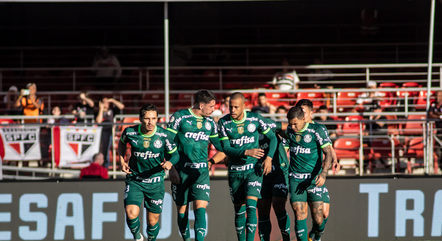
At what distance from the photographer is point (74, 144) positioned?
1366cm

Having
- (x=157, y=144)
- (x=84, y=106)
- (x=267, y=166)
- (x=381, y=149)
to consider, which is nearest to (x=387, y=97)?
A: (x=381, y=149)

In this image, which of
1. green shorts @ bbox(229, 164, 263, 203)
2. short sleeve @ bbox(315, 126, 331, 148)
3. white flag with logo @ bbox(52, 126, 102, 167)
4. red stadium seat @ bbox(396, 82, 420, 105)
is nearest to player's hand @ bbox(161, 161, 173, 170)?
green shorts @ bbox(229, 164, 263, 203)

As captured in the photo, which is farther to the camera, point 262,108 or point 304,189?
point 262,108

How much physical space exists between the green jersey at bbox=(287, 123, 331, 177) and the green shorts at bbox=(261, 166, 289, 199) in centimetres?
33

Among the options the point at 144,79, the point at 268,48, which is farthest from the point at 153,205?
the point at 268,48

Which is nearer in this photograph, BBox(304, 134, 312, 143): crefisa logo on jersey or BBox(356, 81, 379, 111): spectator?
BBox(304, 134, 312, 143): crefisa logo on jersey

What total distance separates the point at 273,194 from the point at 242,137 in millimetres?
1077

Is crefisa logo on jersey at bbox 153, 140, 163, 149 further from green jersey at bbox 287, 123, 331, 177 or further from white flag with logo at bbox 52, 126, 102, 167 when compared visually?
white flag with logo at bbox 52, 126, 102, 167

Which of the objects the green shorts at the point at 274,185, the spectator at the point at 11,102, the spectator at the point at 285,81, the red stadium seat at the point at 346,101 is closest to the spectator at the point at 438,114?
the red stadium seat at the point at 346,101

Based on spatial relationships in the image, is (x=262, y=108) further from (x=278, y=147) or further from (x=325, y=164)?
(x=325, y=164)

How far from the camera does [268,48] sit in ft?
72.0

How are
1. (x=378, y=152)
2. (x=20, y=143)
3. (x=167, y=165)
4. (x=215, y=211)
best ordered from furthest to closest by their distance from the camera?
1. (x=378, y=152)
2. (x=20, y=143)
3. (x=215, y=211)
4. (x=167, y=165)

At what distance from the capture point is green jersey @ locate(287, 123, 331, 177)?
1108cm

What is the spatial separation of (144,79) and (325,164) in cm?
1043
